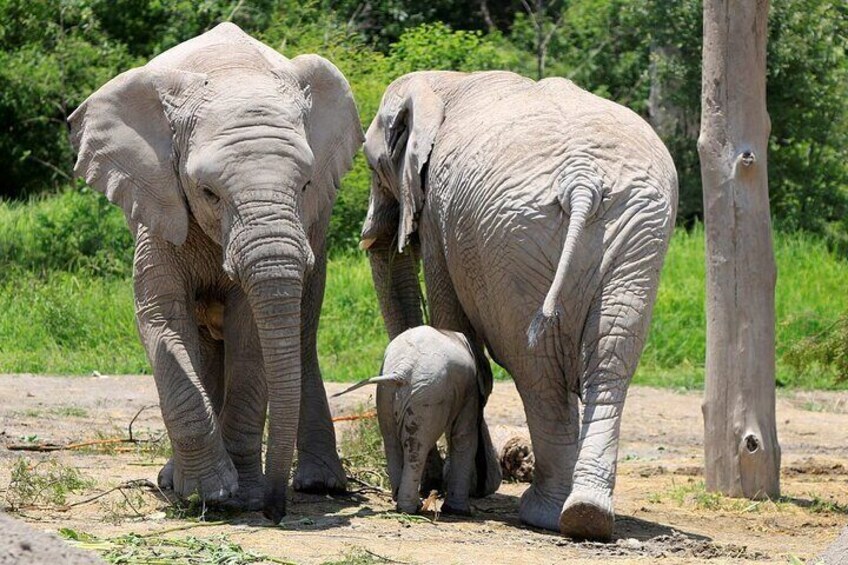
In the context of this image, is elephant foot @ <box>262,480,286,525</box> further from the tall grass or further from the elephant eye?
the tall grass

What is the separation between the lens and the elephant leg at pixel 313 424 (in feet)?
24.4

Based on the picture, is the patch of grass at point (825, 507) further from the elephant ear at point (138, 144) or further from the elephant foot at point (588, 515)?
the elephant ear at point (138, 144)

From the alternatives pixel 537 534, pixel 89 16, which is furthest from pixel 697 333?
pixel 89 16

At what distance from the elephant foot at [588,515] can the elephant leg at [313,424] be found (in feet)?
4.69

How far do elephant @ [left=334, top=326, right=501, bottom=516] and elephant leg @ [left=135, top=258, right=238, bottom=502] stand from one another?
57 centimetres

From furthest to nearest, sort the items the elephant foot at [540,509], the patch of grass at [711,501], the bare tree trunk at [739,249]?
the bare tree trunk at [739,249] < the patch of grass at [711,501] < the elephant foot at [540,509]

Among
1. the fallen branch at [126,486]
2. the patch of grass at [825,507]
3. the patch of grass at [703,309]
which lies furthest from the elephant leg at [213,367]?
the patch of grass at [703,309]

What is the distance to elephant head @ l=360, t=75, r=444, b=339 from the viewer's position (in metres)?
7.46

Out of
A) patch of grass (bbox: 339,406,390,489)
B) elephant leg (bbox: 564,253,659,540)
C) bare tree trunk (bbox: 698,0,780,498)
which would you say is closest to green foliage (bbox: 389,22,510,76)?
patch of grass (bbox: 339,406,390,489)

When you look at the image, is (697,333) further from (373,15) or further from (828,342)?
(373,15)

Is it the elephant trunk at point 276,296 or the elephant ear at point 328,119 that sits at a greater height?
the elephant ear at point 328,119

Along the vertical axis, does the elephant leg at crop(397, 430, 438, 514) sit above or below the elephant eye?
below

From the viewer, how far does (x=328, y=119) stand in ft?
23.3

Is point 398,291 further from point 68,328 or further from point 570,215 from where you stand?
point 68,328
